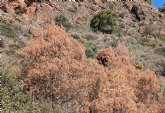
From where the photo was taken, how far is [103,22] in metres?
57.2

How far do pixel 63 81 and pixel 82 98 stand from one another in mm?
1247

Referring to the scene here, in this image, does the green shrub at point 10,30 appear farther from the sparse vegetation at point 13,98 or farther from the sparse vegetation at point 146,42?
the sparse vegetation at point 146,42

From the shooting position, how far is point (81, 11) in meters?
57.8

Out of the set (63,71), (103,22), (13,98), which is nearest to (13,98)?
(13,98)

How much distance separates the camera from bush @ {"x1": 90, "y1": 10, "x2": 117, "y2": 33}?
56625 millimetres

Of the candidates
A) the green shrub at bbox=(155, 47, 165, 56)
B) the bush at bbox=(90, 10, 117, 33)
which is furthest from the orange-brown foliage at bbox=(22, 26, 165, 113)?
the bush at bbox=(90, 10, 117, 33)

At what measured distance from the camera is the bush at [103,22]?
5662 centimetres

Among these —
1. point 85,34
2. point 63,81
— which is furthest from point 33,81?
point 85,34

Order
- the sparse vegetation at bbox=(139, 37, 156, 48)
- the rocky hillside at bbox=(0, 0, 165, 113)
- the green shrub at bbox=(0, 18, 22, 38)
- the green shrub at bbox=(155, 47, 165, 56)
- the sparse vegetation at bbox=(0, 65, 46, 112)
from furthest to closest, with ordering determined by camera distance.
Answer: the sparse vegetation at bbox=(139, 37, 156, 48) < the green shrub at bbox=(155, 47, 165, 56) < the green shrub at bbox=(0, 18, 22, 38) < the rocky hillside at bbox=(0, 0, 165, 113) < the sparse vegetation at bbox=(0, 65, 46, 112)

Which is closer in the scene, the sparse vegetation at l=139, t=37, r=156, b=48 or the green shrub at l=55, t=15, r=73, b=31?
the green shrub at l=55, t=15, r=73, b=31

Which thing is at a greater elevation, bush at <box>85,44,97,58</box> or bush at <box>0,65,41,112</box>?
bush at <box>0,65,41,112</box>

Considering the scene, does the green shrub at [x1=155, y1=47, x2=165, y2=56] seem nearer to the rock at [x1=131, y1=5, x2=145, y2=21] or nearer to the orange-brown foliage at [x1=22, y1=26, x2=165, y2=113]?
the rock at [x1=131, y1=5, x2=145, y2=21]

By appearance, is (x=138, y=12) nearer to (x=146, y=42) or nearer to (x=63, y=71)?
(x=146, y=42)

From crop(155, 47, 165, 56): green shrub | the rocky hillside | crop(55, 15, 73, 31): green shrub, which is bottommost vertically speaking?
crop(55, 15, 73, 31): green shrub
